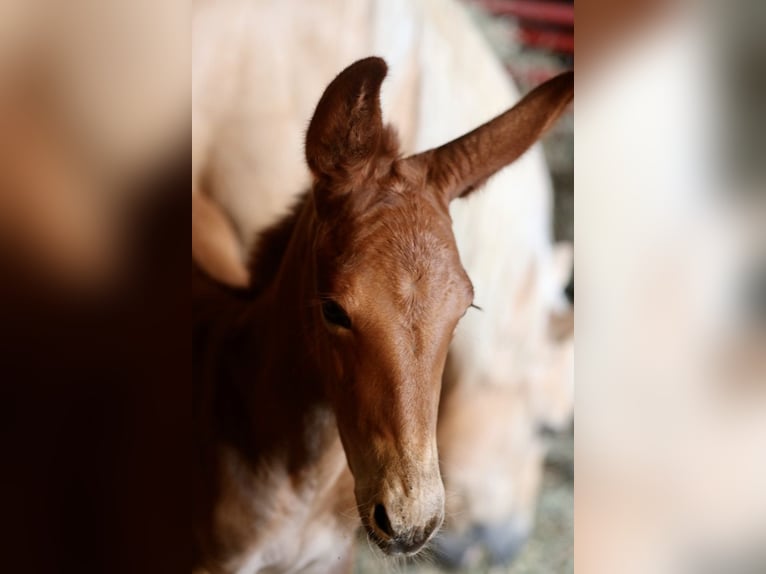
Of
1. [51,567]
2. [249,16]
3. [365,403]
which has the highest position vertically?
[249,16]

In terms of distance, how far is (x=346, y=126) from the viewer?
4.01 ft

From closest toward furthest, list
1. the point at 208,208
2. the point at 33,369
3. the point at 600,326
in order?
the point at 33,369 → the point at 208,208 → the point at 600,326

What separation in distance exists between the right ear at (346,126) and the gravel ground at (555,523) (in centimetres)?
66

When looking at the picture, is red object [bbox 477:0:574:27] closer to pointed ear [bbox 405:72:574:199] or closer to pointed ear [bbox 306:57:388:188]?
pointed ear [bbox 405:72:574:199]

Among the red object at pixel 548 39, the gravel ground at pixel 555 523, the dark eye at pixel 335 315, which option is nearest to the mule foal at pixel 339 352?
the dark eye at pixel 335 315

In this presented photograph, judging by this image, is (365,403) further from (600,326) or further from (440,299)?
(600,326)

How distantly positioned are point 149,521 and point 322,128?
0.67 meters

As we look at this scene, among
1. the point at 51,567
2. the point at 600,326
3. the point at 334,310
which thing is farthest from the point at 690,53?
the point at 51,567

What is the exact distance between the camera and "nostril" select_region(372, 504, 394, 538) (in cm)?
117

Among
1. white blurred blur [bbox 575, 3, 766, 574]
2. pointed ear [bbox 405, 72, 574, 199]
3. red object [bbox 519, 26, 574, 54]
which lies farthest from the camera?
white blurred blur [bbox 575, 3, 766, 574]

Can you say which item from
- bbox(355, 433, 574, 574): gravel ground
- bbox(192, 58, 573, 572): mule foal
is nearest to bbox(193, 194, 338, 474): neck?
bbox(192, 58, 573, 572): mule foal

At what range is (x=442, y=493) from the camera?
Answer: 1196 millimetres

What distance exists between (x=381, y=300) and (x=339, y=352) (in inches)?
4.3

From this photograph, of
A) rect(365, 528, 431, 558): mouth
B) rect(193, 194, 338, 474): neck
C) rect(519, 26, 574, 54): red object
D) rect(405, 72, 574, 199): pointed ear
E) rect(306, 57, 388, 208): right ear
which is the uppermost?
rect(519, 26, 574, 54): red object
